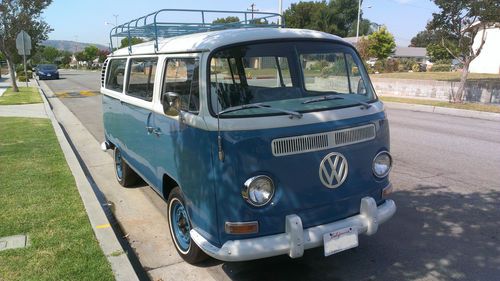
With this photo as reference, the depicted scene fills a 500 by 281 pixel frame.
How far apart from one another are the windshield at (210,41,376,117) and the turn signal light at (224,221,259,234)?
2.71 ft

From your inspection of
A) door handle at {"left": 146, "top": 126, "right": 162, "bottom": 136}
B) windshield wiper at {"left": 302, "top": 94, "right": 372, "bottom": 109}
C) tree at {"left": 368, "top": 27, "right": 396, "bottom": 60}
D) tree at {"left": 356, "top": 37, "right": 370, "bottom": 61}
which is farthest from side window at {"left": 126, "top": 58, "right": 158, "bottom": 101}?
tree at {"left": 368, "top": 27, "right": 396, "bottom": 60}

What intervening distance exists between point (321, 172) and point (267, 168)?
493 mm

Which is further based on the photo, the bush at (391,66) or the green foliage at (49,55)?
the green foliage at (49,55)

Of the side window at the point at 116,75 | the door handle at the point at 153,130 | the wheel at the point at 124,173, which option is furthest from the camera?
the wheel at the point at 124,173

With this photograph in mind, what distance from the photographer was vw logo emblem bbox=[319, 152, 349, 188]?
11.5 ft

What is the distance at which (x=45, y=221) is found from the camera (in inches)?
193

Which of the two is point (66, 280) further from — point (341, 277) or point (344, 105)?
point (344, 105)

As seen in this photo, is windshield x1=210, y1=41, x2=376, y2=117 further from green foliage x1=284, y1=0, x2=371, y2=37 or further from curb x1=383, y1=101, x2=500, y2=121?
green foliage x1=284, y1=0, x2=371, y2=37

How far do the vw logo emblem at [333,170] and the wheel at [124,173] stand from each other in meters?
3.83

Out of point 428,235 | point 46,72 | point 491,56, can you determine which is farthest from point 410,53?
point 428,235

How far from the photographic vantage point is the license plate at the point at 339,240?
11.4 feet

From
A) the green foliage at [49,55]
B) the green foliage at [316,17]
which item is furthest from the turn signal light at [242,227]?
the green foliage at [49,55]

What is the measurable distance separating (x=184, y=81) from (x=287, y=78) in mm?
1004

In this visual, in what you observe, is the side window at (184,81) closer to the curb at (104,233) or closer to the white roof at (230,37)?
the white roof at (230,37)
